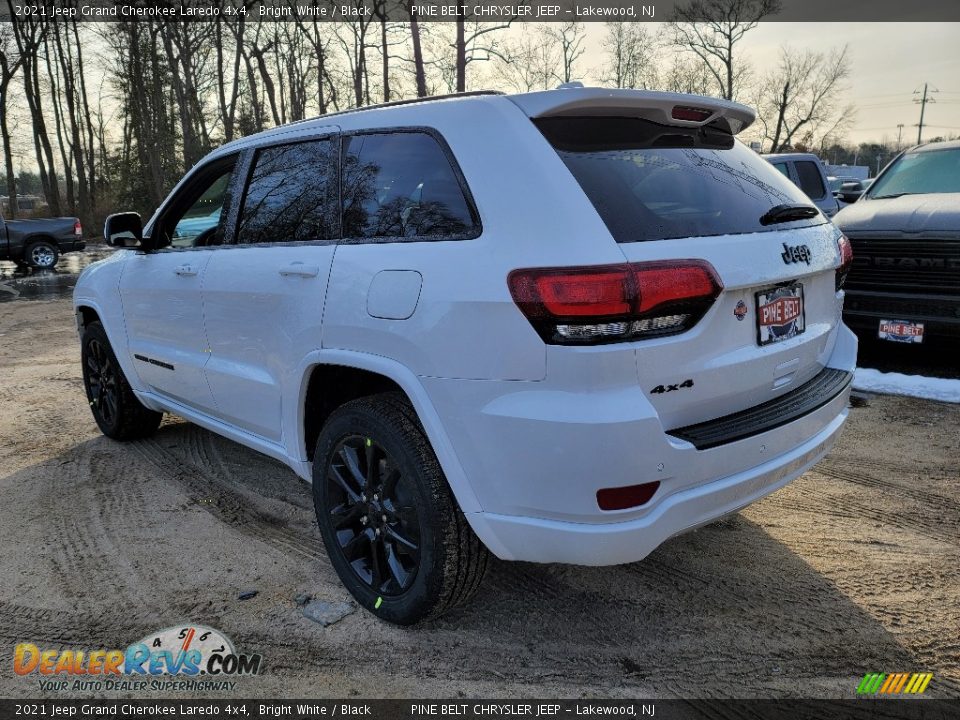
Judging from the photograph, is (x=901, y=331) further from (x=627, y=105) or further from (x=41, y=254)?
(x=41, y=254)

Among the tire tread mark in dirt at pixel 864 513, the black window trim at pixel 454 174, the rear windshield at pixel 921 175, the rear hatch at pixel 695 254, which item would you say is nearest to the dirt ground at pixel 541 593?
the tire tread mark in dirt at pixel 864 513

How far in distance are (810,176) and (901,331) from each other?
585cm

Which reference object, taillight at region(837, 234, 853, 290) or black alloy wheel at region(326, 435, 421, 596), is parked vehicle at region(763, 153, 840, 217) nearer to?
taillight at region(837, 234, 853, 290)

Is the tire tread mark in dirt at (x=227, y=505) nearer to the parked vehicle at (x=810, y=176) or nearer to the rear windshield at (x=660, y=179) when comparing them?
the rear windshield at (x=660, y=179)

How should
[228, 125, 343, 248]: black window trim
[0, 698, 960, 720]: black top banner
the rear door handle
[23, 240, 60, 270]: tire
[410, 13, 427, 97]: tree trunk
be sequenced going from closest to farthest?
1. [0, 698, 960, 720]: black top banner
2. the rear door handle
3. [228, 125, 343, 248]: black window trim
4. [23, 240, 60, 270]: tire
5. [410, 13, 427, 97]: tree trunk

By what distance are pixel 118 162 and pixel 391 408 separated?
1373 inches

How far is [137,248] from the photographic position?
14.0 ft

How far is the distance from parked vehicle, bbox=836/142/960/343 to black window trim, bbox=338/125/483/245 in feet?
15.5

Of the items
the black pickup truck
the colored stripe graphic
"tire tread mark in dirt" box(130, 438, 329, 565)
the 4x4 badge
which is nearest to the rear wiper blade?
the 4x4 badge

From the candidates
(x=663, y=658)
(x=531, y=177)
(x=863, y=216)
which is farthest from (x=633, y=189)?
(x=863, y=216)

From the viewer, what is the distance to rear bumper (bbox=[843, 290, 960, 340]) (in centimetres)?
549

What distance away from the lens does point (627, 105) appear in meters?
2.44

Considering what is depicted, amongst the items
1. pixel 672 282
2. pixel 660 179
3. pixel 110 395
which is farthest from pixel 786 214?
pixel 110 395

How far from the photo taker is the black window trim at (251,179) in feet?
9.65
